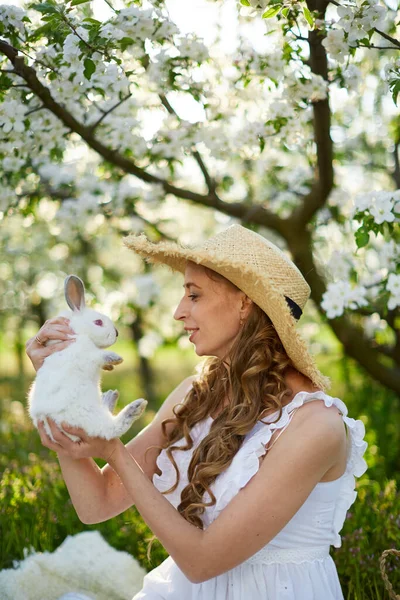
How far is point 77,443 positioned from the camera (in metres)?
2.04

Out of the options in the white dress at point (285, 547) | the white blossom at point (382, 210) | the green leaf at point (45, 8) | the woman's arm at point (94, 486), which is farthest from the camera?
the white blossom at point (382, 210)

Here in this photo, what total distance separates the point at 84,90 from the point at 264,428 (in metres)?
1.83

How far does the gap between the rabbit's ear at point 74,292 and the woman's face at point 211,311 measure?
Result: 0.37m

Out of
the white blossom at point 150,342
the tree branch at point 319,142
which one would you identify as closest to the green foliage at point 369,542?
the tree branch at point 319,142

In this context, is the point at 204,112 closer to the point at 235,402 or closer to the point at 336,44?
the point at 336,44

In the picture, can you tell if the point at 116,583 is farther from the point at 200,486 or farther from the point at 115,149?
the point at 115,149

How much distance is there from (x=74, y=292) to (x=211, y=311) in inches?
20.2

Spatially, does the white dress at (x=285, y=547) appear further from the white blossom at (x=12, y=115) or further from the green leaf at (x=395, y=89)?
the white blossom at (x=12, y=115)

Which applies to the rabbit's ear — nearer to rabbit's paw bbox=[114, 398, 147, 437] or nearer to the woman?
the woman

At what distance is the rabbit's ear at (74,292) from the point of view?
2.09 meters

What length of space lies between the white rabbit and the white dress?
0.40 m

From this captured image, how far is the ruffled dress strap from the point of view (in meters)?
2.10

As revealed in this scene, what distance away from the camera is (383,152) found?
635cm

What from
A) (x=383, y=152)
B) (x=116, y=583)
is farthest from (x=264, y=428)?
(x=383, y=152)
